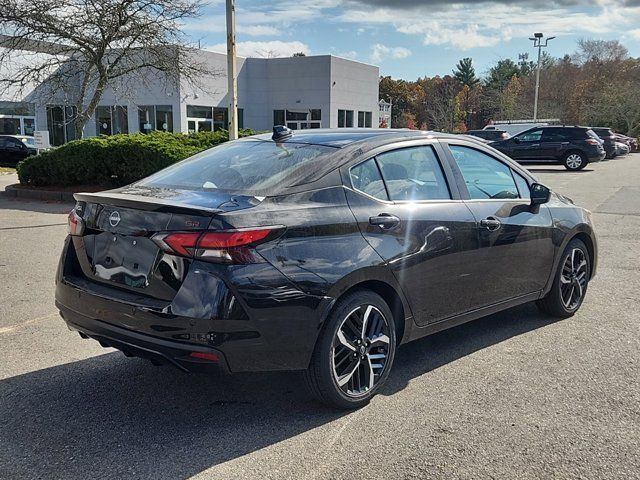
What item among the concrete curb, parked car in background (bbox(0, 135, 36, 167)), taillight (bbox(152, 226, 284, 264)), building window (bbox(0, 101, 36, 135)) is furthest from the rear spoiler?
building window (bbox(0, 101, 36, 135))

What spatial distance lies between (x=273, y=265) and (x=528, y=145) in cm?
2517

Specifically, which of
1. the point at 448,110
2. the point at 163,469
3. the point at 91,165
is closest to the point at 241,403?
the point at 163,469

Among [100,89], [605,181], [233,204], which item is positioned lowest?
[605,181]

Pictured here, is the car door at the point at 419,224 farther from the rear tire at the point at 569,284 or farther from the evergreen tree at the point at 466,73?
the evergreen tree at the point at 466,73

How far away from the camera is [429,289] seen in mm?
4066

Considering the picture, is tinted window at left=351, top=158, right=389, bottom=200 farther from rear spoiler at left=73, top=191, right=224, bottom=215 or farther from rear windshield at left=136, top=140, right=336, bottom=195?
rear spoiler at left=73, top=191, right=224, bottom=215

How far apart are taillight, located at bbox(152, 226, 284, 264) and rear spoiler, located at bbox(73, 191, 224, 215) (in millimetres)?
134

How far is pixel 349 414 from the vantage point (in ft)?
12.0

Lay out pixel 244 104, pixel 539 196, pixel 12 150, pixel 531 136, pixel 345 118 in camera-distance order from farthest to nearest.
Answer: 1. pixel 345 118
2. pixel 244 104
3. pixel 531 136
4. pixel 12 150
5. pixel 539 196

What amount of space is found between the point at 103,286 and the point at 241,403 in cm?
112

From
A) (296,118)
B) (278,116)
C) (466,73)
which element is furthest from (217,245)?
(466,73)

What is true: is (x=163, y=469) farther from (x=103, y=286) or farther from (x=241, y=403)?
(x=103, y=286)

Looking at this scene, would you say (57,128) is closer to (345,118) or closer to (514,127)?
(345,118)

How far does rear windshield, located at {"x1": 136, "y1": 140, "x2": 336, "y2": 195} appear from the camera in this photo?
12.1 feet
